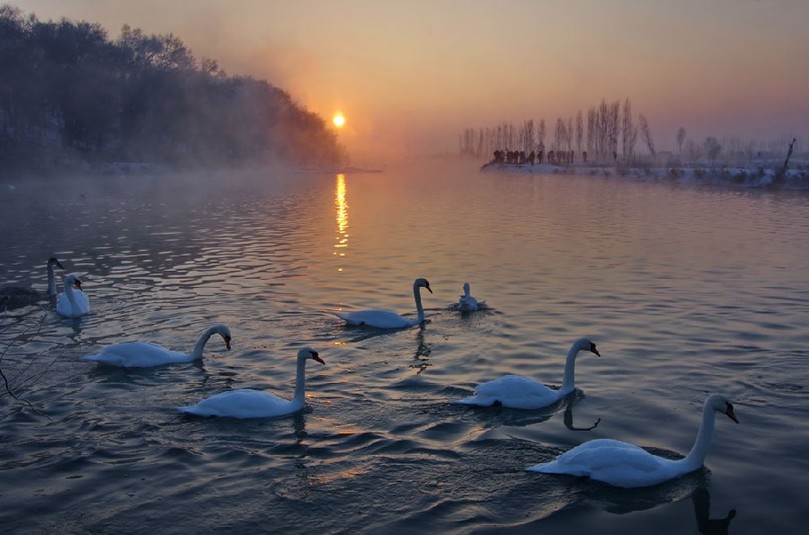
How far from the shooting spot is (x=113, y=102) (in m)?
95.9

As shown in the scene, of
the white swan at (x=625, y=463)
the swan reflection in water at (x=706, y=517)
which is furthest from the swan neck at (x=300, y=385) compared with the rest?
the swan reflection in water at (x=706, y=517)

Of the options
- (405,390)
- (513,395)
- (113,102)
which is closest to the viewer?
(513,395)

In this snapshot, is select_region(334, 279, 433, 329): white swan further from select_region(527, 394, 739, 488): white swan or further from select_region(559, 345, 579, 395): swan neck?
select_region(527, 394, 739, 488): white swan

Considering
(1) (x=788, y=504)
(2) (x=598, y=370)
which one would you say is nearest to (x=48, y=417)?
(2) (x=598, y=370)

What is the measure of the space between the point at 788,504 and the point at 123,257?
2084 centimetres

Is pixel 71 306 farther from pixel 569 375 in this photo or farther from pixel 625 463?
pixel 625 463

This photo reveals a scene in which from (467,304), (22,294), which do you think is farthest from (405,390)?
(22,294)

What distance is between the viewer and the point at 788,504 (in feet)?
22.7

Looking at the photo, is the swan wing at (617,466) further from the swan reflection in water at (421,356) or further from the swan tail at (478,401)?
the swan reflection in water at (421,356)

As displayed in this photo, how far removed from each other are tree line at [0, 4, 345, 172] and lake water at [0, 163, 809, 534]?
6612 centimetres

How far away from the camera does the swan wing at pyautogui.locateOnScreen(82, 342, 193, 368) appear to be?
35.6 feet

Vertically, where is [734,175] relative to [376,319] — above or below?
above

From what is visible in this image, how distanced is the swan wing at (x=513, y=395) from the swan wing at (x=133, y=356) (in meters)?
4.83

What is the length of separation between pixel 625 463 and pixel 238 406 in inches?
179
